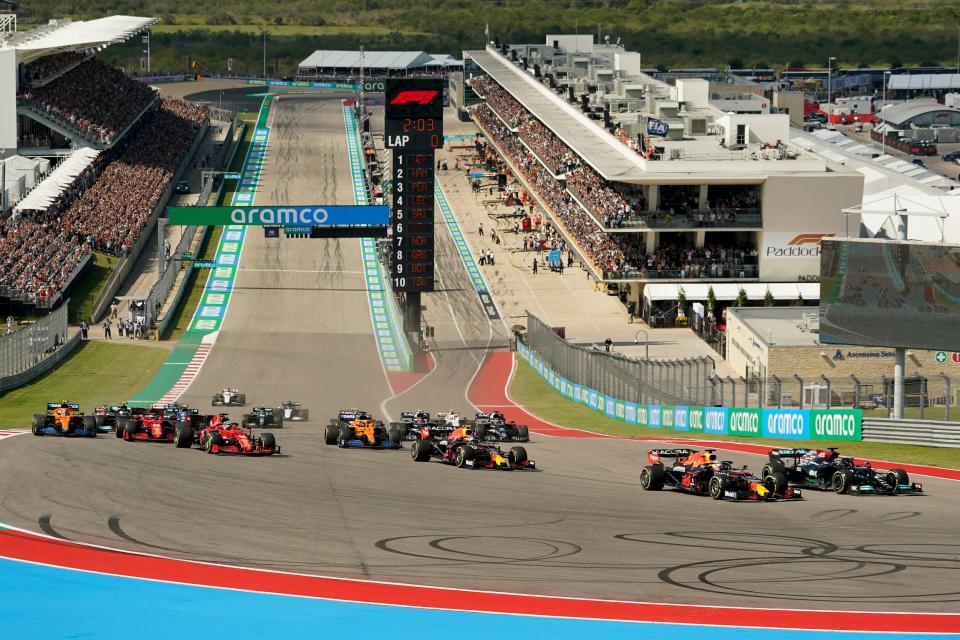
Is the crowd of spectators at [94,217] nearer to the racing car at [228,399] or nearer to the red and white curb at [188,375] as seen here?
the red and white curb at [188,375]

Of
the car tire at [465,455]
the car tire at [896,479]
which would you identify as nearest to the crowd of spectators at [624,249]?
the car tire at [465,455]

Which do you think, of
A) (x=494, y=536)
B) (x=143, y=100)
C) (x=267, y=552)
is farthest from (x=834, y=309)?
(x=143, y=100)

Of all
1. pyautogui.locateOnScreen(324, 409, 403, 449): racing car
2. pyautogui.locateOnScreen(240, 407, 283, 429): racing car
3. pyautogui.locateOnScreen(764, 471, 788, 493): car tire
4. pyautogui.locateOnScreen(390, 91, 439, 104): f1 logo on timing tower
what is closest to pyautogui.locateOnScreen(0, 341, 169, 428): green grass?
pyautogui.locateOnScreen(240, 407, 283, 429): racing car

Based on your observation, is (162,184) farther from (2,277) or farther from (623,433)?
(623,433)

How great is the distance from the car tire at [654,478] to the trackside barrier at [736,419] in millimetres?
13429

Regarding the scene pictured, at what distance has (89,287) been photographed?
3201 inches

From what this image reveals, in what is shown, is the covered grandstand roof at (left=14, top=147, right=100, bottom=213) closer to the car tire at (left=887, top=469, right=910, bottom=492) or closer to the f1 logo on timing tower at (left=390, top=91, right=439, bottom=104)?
the f1 logo on timing tower at (left=390, top=91, right=439, bottom=104)

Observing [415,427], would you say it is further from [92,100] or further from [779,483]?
[92,100]

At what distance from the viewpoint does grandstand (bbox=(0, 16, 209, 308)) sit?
80750mm

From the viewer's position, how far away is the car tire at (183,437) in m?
45.7

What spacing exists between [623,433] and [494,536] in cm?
2462

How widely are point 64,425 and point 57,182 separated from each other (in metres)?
52.1

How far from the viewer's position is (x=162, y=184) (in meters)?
107

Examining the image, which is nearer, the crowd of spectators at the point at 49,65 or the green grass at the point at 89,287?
the green grass at the point at 89,287
